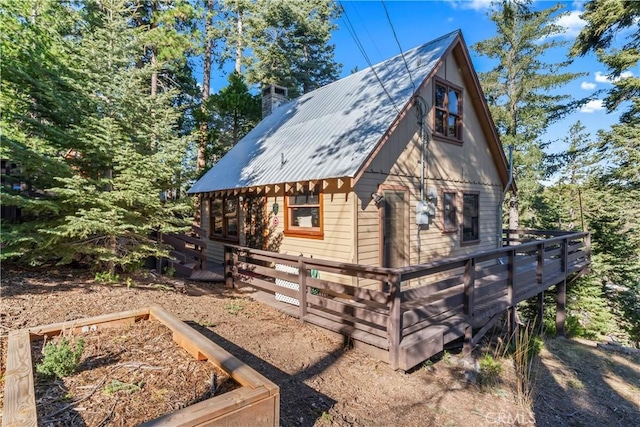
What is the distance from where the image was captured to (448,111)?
8.70 metres

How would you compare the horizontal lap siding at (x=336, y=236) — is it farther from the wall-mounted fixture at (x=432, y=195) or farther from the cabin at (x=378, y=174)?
the wall-mounted fixture at (x=432, y=195)

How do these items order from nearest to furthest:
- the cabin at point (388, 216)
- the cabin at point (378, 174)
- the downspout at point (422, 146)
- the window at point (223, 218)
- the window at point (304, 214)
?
the cabin at point (388, 216)
the cabin at point (378, 174)
the window at point (304, 214)
the downspout at point (422, 146)
the window at point (223, 218)

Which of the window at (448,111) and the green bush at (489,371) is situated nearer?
the green bush at (489,371)

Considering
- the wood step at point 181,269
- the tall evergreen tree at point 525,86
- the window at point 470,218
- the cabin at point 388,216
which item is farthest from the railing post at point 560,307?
the wood step at point 181,269

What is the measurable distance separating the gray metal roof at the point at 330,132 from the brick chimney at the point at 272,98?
2.79m

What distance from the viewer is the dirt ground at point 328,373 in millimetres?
3326

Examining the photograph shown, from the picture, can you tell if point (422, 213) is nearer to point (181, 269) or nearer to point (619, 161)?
point (181, 269)

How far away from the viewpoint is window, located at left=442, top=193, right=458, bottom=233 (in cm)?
858

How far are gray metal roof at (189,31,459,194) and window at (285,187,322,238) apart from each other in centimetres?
61

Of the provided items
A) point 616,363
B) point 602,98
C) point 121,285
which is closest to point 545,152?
point 602,98

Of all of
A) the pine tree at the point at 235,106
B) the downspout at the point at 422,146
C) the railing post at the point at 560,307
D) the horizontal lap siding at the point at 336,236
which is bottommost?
the railing post at the point at 560,307

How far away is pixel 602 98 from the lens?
51.2 feet

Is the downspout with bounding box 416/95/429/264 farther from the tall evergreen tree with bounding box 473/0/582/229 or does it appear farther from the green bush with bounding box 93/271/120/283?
the tall evergreen tree with bounding box 473/0/582/229

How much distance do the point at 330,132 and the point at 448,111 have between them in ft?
11.0
